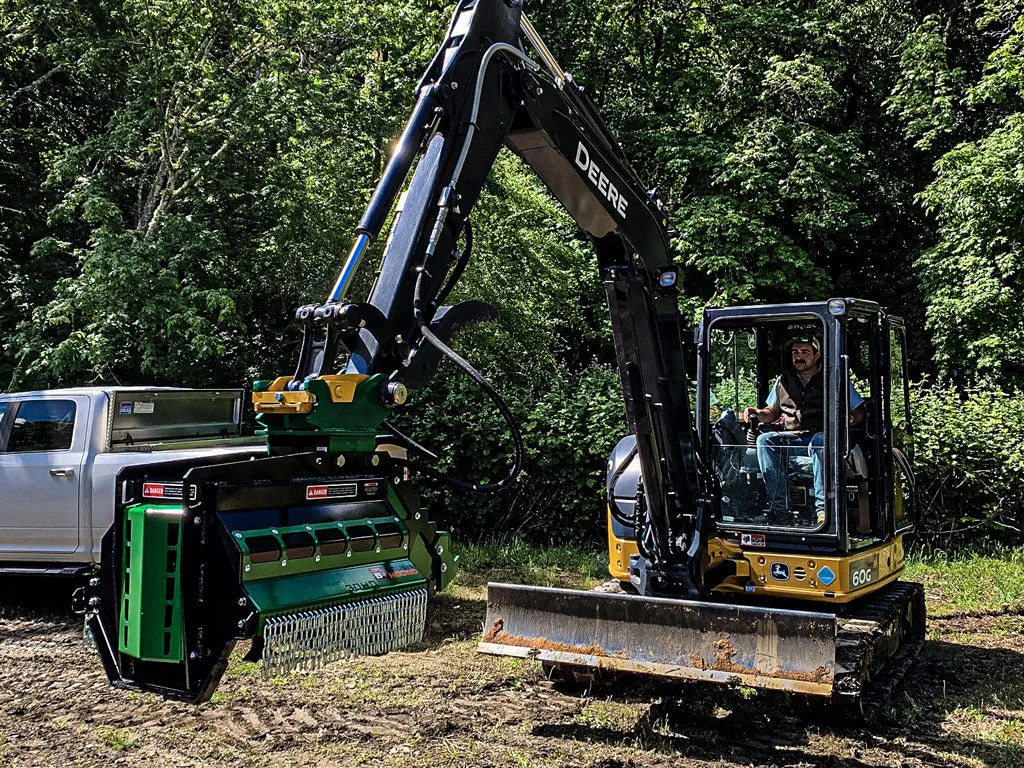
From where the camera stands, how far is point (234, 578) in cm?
352

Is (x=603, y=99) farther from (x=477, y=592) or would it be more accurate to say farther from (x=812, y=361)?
(x=812, y=361)

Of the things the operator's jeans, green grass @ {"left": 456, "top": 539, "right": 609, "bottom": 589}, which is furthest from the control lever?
green grass @ {"left": 456, "top": 539, "right": 609, "bottom": 589}

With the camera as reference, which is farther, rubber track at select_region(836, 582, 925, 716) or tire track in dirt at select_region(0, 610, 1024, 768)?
rubber track at select_region(836, 582, 925, 716)

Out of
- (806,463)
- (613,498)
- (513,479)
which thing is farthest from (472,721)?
(806,463)

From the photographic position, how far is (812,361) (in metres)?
6.19

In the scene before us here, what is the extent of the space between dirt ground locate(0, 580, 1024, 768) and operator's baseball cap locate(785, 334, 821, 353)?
7.38 feet

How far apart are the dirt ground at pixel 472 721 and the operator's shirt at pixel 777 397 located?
183cm

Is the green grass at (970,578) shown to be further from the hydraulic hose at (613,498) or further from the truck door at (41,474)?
the truck door at (41,474)

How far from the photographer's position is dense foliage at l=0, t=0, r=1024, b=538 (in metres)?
11.6

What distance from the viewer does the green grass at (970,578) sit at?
867 centimetres

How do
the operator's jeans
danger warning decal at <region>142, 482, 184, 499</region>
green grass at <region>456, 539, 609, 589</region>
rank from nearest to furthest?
danger warning decal at <region>142, 482, 184, 499</region>, the operator's jeans, green grass at <region>456, 539, 609, 589</region>

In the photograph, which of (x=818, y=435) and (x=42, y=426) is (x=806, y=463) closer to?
(x=818, y=435)

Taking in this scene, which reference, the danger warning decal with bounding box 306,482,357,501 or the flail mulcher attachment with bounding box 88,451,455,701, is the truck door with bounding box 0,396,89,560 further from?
the danger warning decal with bounding box 306,482,357,501

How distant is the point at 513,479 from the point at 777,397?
102 inches
